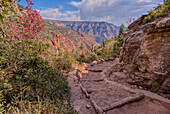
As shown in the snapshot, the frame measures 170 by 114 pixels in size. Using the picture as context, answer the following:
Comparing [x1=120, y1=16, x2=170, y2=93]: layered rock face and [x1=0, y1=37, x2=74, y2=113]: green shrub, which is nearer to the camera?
[x1=0, y1=37, x2=74, y2=113]: green shrub

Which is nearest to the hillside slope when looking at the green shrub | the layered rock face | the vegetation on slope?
the vegetation on slope

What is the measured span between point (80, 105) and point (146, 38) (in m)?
5.14

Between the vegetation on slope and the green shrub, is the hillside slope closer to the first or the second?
the vegetation on slope

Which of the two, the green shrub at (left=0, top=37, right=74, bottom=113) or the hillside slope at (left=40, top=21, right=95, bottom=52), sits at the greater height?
the hillside slope at (left=40, top=21, right=95, bottom=52)

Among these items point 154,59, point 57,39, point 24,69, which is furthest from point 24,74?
point 57,39

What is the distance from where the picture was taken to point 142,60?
18.2ft

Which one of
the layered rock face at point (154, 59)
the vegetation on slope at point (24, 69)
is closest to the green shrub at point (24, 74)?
the vegetation on slope at point (24, 69)

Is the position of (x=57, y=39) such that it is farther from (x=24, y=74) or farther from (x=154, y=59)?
(x=154, y=59)

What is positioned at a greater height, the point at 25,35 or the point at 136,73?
the point at 25,35

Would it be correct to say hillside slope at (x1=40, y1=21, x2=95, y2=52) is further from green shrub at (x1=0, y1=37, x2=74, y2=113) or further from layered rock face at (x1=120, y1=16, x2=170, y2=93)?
layered rock face at (x1=120, y1=16, x2=170, y2=93)

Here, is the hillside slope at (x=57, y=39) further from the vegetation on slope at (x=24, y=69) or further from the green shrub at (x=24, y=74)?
the green shrub at (x=24, y=74)

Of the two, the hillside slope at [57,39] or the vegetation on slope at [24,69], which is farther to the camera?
the hillside slope at [57,39]

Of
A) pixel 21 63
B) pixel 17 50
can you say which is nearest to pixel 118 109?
pixel 21 63

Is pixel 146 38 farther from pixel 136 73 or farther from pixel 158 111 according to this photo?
pixel 158 111
